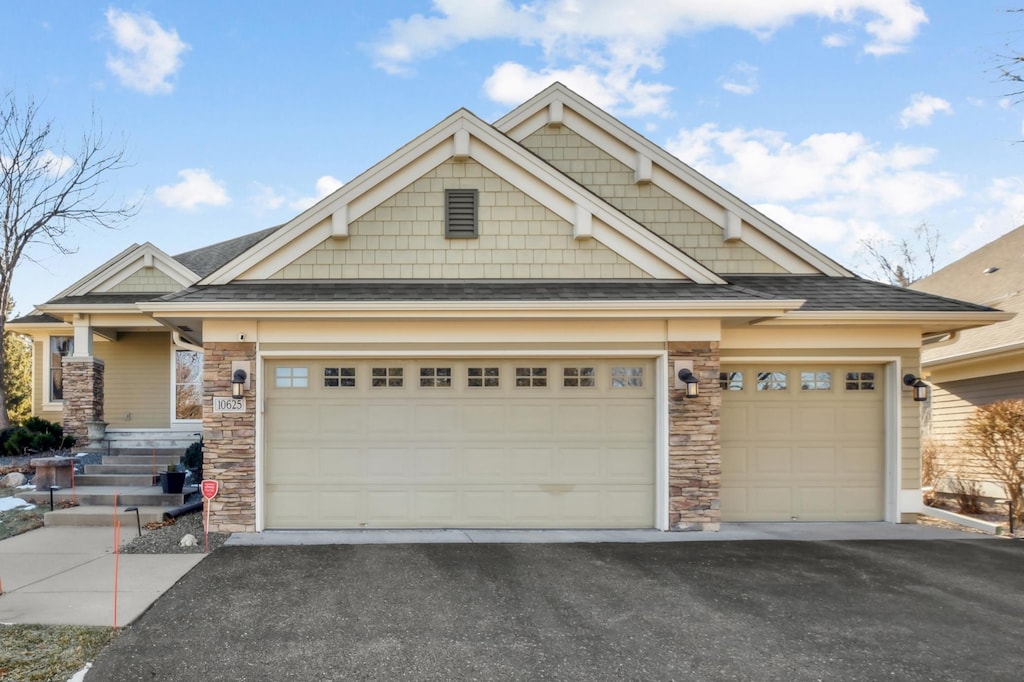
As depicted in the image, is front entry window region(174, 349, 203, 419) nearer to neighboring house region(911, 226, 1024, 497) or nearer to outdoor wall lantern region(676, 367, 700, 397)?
outdoor wall lantern region(676, 367, 700, 397)

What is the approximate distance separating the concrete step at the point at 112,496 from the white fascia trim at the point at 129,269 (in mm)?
4813

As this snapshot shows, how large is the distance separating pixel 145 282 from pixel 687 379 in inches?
463

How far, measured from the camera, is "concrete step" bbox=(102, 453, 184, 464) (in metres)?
11.7

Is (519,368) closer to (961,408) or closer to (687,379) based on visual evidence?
(687,379)

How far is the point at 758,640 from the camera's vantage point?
4.90m

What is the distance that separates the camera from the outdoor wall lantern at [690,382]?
320 inches

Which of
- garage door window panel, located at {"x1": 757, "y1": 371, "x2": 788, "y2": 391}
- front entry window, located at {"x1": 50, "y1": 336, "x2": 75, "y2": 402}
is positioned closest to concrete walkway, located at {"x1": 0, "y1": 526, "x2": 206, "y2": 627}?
garage door window panel, located at {"x1": 757, "y1": 371, "x2": 788, "y2": 391}

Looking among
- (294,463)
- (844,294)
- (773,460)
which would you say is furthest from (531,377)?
(844,294)

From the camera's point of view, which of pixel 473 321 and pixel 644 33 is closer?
pixel 473 321

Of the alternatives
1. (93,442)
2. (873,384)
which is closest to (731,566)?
(873,384)

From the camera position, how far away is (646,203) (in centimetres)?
1048

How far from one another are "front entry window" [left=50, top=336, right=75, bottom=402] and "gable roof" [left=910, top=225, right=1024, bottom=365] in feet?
64.7

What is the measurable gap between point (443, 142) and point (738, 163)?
21684 millimetres

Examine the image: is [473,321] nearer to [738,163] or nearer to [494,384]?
[494,384]
